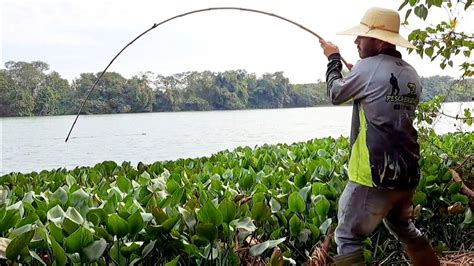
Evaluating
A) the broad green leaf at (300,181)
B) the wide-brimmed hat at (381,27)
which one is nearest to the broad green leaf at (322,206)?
the broad green leaf at (300,181)

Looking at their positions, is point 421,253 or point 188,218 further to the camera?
point 421,253

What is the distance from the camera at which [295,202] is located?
258 cm

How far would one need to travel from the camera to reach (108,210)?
2.18 metres

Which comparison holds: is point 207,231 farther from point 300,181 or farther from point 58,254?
point 300,181

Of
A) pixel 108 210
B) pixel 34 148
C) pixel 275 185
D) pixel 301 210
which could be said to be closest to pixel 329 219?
pixel 301 210

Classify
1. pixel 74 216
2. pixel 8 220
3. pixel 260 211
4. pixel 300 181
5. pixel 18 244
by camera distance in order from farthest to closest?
pixel 300 181 < pixel 260 211 < pixel 74 216 < pixel 8 220 < pixel 18 244

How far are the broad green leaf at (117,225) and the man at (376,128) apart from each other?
96cm

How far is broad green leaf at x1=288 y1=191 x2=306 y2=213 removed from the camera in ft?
8.44

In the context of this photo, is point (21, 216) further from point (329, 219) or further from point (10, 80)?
point (10, 80)

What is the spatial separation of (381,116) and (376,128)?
6cm

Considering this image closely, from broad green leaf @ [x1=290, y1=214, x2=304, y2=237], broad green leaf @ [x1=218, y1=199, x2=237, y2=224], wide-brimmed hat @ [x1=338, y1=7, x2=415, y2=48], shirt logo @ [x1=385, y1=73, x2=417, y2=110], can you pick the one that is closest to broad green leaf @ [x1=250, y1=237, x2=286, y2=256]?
broad green leaf @ [x1=218, y1=199, x2=237, y2=224]

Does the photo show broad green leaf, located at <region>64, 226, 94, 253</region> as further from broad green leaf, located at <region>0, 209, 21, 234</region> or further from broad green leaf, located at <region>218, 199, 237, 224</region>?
broad green leaf, located at <region>218, 199, 237, 224</region>

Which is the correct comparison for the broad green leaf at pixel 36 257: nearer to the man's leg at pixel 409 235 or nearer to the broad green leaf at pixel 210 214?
the broad green leaf at pixel 210 214

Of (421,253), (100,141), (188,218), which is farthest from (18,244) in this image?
(100,141)
